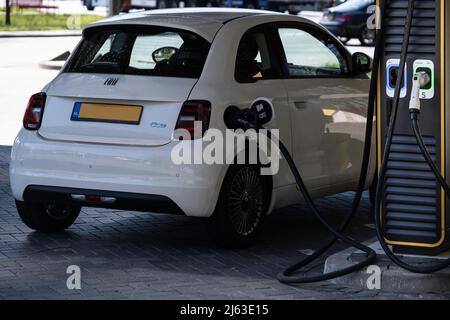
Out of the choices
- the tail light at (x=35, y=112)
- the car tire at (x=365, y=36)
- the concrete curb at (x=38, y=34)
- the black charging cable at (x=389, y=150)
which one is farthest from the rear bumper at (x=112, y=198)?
the car tire at (x=365, y=36)

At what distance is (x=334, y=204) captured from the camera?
32.6 ft

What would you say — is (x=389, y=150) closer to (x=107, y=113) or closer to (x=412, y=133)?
(x=412, y=133)

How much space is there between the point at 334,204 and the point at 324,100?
1650 millimetres

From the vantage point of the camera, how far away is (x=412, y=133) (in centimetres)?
684

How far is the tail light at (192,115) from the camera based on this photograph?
24.3ft

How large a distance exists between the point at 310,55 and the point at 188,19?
3.89 ft

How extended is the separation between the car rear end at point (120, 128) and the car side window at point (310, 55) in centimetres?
92

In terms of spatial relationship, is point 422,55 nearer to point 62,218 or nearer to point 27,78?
point 62,218

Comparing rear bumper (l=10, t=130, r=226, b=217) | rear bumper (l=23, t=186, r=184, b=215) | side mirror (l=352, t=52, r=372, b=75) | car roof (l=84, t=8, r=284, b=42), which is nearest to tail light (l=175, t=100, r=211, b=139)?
rear bumper (l=10, t=130, r=226, b=217)

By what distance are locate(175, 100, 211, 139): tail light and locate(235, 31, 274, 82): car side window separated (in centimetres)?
51

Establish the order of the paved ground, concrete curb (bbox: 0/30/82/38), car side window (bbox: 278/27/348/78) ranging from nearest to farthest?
the paved ground < car side window (bbox: 278/27/348/78) < concrete curb (bbox: 0/30/82/38)

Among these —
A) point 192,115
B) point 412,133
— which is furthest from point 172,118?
point 412,133

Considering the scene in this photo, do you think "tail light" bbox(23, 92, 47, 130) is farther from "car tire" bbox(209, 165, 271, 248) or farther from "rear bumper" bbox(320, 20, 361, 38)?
"rear bumper" bbox(320, 20, 361, 38)

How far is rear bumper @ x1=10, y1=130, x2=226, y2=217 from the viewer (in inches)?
290
